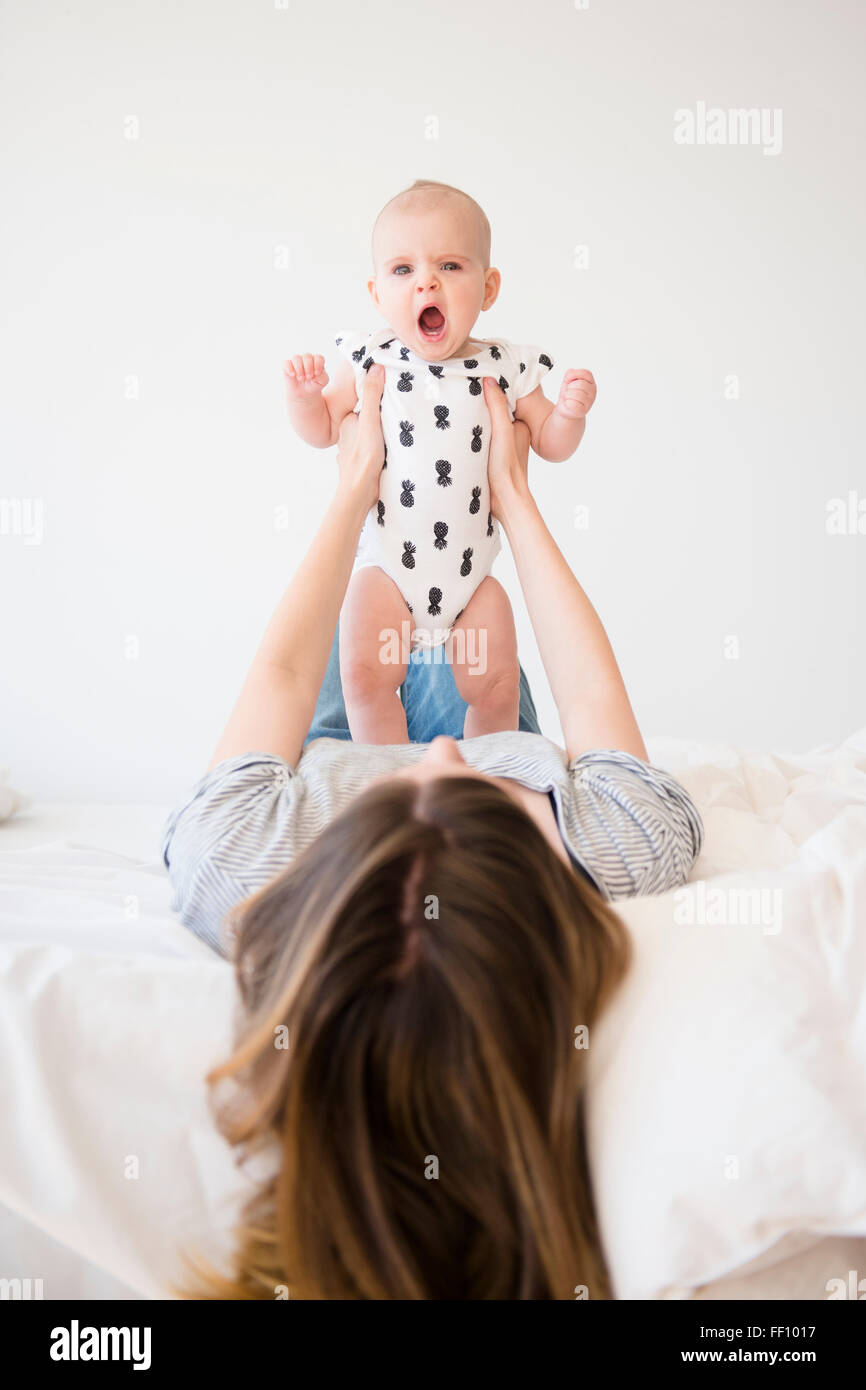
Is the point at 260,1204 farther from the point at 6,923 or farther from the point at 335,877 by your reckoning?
the point at 6,923

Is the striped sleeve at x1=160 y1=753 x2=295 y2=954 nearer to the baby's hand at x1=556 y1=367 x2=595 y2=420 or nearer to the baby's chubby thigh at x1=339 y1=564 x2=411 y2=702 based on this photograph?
the baby's chubby thigh at x1=339 y1=564 x2=411 y2=702

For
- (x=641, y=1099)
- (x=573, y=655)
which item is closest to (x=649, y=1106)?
(x=641, y=1099)

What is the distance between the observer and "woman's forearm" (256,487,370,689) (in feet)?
4.33

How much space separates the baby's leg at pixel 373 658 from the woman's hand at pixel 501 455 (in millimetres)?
228

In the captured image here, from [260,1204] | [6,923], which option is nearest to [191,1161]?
[260,1204]

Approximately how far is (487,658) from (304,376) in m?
0.52

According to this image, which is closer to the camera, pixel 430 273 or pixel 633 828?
pixel 633 828

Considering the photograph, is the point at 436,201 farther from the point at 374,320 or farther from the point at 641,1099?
the point at 374,320

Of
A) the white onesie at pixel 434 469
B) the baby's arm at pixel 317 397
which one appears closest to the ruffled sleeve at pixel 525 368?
the white onesie at pixel 434 469

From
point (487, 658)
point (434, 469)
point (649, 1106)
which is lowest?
point (649, 1106)

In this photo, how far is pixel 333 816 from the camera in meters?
1.10

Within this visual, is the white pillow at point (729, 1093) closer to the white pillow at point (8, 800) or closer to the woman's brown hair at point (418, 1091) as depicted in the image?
the woman's brown hair at point (418, 1091)
